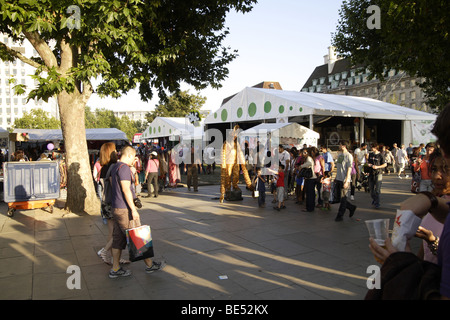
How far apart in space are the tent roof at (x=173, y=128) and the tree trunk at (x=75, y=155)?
1258 cm

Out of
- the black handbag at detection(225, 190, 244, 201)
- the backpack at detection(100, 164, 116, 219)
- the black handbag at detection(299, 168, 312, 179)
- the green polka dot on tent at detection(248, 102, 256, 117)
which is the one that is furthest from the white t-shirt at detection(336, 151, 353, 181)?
the green polka dot on tent at detection(248, 102, 256, 117)

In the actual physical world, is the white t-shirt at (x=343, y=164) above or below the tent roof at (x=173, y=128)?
below

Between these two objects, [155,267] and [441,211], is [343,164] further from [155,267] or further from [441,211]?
[441,211]

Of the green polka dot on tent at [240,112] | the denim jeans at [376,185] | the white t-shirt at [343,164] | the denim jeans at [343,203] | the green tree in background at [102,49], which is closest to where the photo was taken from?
the green tree in background at [102,49]

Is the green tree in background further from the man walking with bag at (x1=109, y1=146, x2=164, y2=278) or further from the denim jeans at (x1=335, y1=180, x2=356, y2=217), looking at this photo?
the denim jeans at (x1=335, y1=180, x2=356, y2=217)

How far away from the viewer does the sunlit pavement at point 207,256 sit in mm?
3838

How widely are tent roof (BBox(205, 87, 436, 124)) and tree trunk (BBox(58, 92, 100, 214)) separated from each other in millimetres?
11062

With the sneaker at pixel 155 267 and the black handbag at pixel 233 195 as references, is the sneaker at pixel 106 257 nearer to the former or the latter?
the sneaker at pixel 155 267

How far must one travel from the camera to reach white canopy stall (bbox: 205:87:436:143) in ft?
54.6

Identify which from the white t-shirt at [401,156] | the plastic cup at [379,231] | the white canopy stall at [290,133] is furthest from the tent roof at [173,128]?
the plastic cup at [379,231]

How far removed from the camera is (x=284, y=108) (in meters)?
17.2

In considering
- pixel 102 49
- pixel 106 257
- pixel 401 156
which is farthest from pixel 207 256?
pixel 401 156
